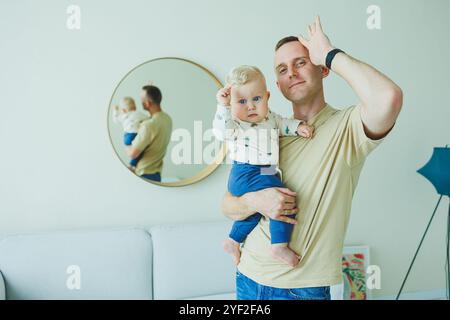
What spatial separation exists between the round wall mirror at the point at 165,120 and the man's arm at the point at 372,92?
1.70 metres

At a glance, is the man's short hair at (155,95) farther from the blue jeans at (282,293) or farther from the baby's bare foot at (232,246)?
the blue jeans at (282,293)

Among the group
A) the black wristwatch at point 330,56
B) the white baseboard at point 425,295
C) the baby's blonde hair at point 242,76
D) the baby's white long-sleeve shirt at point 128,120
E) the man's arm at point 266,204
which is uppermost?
the black wristwatch at point 330,56

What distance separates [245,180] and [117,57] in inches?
70.1

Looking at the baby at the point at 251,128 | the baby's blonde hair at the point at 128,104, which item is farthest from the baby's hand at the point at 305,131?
the baby's blonde hair at the point at 128,104

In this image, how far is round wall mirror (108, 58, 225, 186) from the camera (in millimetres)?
2588

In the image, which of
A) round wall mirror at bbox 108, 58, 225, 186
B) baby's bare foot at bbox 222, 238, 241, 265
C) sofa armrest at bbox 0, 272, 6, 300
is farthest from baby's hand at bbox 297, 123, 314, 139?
sofa armrest at bbox 0, 272, 6, 300

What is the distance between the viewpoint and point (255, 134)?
1.09 m

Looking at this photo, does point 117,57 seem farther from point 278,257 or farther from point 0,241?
point 278,257

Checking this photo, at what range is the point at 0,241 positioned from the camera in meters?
2.38

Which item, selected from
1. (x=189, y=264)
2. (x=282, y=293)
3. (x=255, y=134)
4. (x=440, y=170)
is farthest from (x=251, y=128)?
(x=440, y=170)

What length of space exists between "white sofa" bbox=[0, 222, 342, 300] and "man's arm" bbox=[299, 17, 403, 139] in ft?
5.64

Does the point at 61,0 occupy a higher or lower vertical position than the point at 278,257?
higher

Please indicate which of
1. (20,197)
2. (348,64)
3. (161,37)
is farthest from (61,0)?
(348,64)

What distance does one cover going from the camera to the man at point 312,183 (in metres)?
1.01
